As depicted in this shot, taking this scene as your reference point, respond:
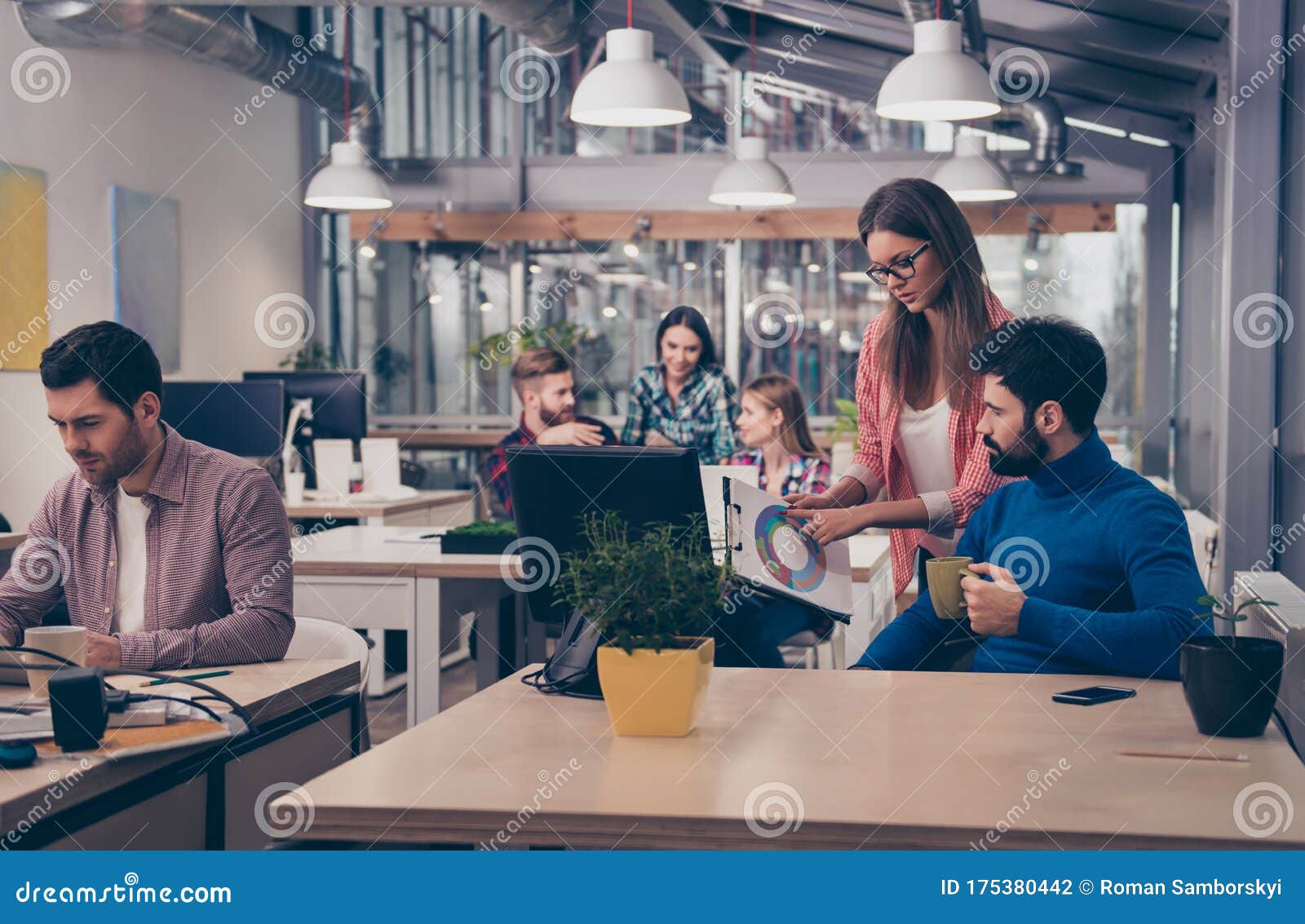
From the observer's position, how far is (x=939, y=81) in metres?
3.98

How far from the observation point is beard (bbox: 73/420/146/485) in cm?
230

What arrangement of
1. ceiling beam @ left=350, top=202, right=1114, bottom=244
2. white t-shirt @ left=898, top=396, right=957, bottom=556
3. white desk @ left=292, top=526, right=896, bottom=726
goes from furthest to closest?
ceiling beam @ left=350, top=202, right=1114, bottom=244 → white desk @ left=292, top=526, right=896, bottom=726 → white t-shirt @ left=898, top=396, right=957, bottom=556

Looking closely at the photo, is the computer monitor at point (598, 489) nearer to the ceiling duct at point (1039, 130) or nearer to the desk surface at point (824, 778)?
the desk surface at point (824, 778)

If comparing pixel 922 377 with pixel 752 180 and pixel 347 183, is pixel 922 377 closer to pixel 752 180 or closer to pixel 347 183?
pixel 752 180

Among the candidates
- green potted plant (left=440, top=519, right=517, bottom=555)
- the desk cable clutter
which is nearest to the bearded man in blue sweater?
the desk cable clutter

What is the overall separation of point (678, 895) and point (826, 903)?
14 centimetres

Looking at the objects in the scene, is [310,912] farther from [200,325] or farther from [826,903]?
[200,325]

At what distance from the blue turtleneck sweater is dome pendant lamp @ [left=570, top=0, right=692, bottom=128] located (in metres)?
2.15

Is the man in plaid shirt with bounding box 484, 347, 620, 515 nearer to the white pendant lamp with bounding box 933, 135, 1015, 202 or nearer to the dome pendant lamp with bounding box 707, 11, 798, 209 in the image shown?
the dome pendant lamp with bounding box 707, 11, 798, 209

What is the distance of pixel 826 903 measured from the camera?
1234 mm

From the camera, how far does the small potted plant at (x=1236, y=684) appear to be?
159 cm

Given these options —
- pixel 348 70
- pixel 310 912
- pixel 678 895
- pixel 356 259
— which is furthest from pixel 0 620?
→ pixel 356 259

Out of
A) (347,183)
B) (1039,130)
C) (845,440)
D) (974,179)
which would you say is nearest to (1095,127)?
(1039,130)

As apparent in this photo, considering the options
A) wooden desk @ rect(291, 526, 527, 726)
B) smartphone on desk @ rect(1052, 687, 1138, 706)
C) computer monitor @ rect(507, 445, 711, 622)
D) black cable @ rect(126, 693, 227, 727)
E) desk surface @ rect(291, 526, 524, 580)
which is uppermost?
computer monitor @ rect(507, 445, 711, 622)
